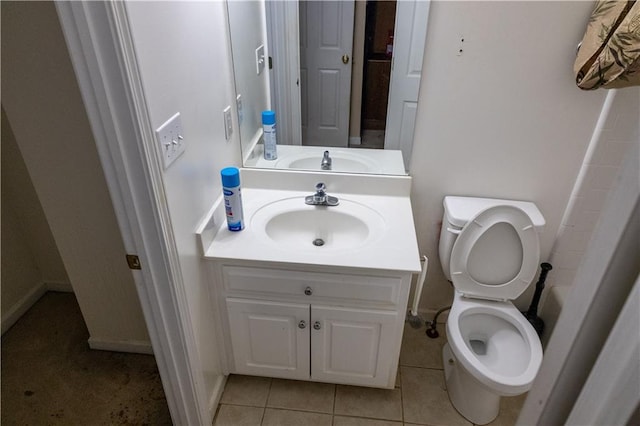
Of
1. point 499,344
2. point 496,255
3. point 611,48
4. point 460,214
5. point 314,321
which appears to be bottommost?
point 499,344

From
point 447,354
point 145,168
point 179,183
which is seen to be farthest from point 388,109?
point 447,354

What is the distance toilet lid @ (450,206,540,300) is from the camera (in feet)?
5.12

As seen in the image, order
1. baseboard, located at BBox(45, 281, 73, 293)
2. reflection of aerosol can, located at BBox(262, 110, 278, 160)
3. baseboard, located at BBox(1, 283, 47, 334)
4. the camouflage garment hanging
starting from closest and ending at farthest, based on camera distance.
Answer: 1. the camouflage garment hanging
2. reflection of aerosol can, located at BBox(262, 110, 278, 160)
3. baseboard, located at BBox(1, 283, 47, 334)
4. baseboard, located at BBox(45, 281, 73, 293)

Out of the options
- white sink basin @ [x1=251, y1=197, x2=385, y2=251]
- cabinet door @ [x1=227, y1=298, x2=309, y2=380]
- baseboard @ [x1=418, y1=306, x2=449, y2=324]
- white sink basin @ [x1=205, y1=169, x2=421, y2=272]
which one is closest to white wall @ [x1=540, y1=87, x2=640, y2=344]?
baseboard @ [x1=418, y1=306, x2=449, y2=324]

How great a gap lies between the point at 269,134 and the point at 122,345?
1.21 meters

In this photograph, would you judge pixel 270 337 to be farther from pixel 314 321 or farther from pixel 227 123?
pixel 227 123

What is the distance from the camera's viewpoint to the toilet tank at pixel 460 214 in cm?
165

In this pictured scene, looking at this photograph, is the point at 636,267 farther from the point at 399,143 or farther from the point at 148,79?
the point at 399,143

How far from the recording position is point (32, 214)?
6.89 ft

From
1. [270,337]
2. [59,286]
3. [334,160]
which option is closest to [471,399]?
[270,337]

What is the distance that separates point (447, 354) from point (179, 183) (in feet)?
4.71

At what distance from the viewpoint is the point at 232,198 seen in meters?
1.44

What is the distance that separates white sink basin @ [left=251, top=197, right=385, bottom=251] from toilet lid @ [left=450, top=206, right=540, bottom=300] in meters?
0.36

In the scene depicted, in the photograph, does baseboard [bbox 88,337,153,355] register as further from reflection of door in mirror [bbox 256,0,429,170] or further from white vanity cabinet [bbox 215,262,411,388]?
reflection of door in mirror [bbox 256,0,429,170]
